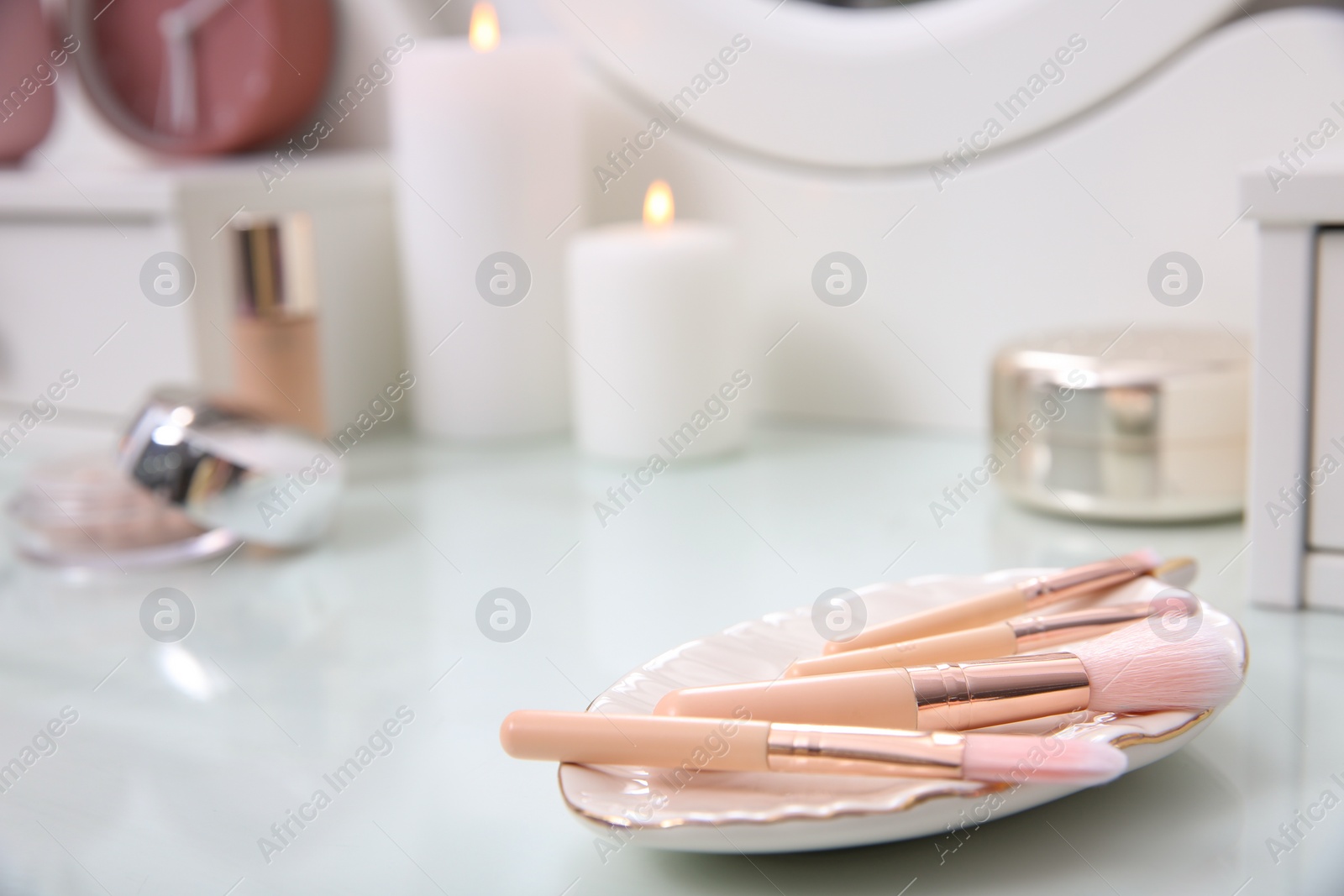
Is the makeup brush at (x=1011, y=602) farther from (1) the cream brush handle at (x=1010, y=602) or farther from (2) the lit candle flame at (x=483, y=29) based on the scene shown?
(2) the lit candle flame at (x=483, y=29)

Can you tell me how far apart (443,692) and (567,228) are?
37cm

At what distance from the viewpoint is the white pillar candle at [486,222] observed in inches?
26.7

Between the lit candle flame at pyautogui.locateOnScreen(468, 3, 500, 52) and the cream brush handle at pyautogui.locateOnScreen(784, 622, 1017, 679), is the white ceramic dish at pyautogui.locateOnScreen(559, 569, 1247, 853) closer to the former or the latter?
the cream brush handle at pyautogui.locateOnScreen(784, 622, 1017, 679)

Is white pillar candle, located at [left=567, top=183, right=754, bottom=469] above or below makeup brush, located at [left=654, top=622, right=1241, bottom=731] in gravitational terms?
above

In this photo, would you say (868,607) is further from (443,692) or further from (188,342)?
(188,342)

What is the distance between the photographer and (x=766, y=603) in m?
0.48

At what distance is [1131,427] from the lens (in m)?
0.51

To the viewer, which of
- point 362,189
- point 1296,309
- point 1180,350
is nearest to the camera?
point 1296,309

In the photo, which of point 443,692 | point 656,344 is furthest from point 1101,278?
point 443,692

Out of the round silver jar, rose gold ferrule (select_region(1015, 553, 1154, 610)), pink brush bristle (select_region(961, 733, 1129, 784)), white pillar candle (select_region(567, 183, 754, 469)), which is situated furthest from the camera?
white pillar candle (select_region(567, 183, 754, 469))

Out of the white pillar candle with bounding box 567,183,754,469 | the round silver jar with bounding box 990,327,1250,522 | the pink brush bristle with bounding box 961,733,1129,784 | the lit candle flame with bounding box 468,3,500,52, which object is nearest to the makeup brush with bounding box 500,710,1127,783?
the pink brush bristle with bounding box 961,733,1129,784

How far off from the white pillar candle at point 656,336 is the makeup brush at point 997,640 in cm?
30

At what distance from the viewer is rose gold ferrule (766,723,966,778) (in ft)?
0.91

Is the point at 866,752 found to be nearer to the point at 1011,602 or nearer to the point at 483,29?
the point at 1011,602
